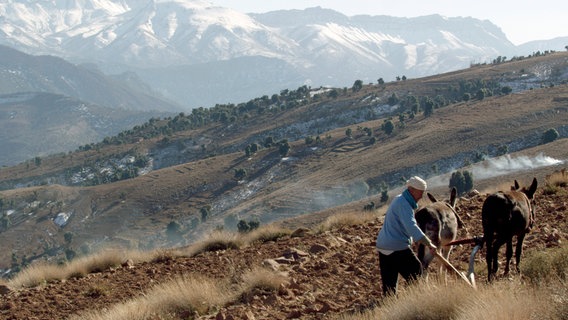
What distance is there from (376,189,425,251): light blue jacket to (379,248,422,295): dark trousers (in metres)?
0.14

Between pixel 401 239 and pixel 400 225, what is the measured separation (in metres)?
0.18

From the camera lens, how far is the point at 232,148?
118m

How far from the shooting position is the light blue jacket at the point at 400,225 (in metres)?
7.66

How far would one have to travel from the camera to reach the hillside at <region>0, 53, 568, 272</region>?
224ft

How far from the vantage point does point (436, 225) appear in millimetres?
8406

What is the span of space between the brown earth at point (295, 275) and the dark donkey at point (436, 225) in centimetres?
95

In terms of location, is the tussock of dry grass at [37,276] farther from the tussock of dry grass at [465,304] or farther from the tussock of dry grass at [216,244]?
the tussock of dry grass at [465,304]

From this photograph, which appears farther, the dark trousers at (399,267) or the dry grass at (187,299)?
the dry grass at (187,299)

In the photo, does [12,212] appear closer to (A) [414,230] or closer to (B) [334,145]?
(B) [334,145]

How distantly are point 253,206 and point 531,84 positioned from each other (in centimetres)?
6127

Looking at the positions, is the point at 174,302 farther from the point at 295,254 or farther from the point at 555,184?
the point at 555,184

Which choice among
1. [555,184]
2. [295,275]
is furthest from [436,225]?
[555,184]

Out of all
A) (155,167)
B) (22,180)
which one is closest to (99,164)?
(155,167)

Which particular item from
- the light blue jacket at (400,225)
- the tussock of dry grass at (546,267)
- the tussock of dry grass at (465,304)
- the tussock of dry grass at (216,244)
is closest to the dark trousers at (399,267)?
the light blue jacket at (400,225)
